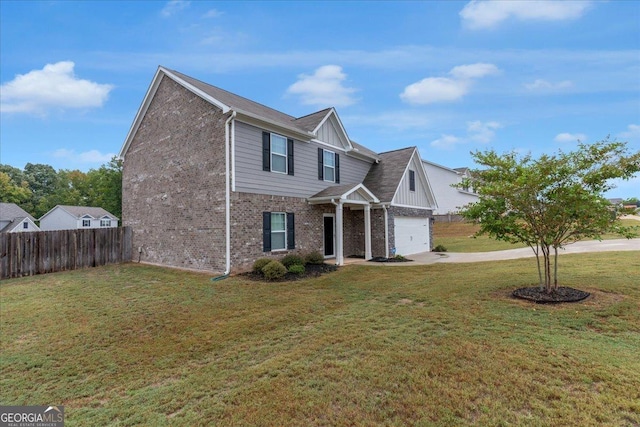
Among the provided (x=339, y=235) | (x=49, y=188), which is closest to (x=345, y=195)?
(x=339, y=235)

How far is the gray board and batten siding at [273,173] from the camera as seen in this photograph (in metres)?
11.1

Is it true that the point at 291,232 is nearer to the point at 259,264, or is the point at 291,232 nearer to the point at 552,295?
the point at 259,264

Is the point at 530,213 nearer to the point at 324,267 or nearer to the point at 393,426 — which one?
the point at 393,426

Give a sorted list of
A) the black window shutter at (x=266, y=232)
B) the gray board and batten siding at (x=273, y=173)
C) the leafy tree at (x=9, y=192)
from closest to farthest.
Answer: the gray board and batten siding at (x=273, y=173) → the black window shutter at (x=266, y=232) → the leafy tree at (x=9, y=192)

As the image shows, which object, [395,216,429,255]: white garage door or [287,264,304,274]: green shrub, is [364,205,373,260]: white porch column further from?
[287,264,304,274]: green shrub

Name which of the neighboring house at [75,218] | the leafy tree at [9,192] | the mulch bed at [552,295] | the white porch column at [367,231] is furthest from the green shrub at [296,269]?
the leafy tree at [9,192]

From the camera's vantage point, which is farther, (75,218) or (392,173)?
(75,218)

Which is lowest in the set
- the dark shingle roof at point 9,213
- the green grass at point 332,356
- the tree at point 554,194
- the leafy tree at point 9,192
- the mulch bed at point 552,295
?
the green grass at point 332,356

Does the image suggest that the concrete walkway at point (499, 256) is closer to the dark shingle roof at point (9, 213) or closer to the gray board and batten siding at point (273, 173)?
the gray board and batten siding at point (273, 173)

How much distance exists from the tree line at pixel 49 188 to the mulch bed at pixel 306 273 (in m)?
39.6

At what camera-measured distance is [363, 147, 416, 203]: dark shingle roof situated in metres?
15.8

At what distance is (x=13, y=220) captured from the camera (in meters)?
34.1

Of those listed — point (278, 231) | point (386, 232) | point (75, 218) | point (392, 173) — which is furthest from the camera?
point (75, 218)

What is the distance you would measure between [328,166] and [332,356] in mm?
11431
